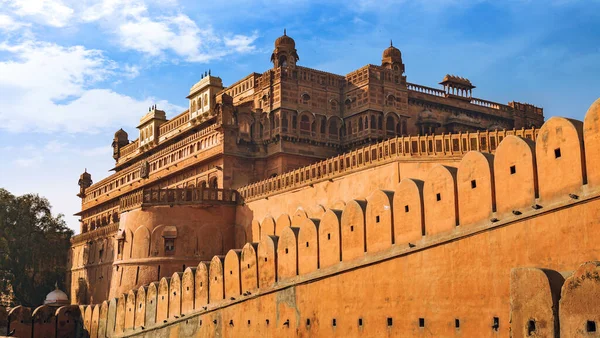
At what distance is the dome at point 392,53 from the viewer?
3684 centimetres

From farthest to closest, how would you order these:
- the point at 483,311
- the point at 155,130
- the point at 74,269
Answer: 1. the point at 155,130
2. the point at 74,269
3. the point at 483,311

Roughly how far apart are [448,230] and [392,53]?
25.1 meters

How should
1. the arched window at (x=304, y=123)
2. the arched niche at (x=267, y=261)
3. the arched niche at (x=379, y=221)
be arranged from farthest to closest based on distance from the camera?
the arched window at (x=304, y=123) → the arched niche at (x=267, y=261) → the arched niche at (x=379, y=221)

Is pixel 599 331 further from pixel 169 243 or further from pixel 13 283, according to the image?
pixel 13 283

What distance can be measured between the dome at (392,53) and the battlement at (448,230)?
19724 millimetres

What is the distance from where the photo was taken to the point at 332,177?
25.0 meters

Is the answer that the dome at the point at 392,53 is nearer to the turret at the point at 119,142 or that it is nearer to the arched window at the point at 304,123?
the arched window at the point at 304,123

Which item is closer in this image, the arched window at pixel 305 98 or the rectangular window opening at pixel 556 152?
the rectangular window opening at pixel 556 152

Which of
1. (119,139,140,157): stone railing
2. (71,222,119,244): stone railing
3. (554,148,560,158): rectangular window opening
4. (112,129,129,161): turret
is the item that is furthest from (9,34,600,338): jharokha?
(112,129,129,161): turret

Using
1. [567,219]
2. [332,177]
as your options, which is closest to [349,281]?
[567,219]

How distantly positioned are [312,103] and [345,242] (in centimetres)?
1921

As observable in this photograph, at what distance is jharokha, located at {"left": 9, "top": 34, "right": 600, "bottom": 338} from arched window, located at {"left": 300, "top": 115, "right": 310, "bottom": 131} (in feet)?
0.60

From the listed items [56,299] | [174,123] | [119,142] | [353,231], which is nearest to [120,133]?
[119,142]

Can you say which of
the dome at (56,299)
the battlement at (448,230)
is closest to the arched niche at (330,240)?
the battlement at (448,230)
